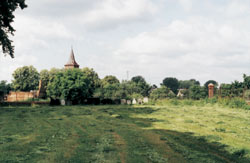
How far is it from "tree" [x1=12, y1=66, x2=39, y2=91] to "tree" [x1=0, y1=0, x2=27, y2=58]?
7131 centimetres

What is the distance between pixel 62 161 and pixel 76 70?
1902 inches

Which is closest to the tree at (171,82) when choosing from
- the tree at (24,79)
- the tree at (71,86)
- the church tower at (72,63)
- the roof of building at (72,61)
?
the church tower at (72,63)

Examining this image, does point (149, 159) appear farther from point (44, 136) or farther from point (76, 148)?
point (44, 136)

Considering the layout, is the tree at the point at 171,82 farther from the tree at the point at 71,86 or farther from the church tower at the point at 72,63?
the tree at the point at 71,86

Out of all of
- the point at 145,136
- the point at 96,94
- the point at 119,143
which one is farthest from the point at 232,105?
the point at 96,94

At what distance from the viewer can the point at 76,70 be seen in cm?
5431

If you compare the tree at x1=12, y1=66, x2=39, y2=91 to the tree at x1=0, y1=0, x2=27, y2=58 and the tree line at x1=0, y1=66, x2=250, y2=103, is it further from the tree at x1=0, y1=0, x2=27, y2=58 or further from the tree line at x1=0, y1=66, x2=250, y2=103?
the tree at x1=0, y1=0, x2=27, y2=58

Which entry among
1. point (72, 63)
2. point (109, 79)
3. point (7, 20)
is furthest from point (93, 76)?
point (7, 20)

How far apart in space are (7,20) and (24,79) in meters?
74.6

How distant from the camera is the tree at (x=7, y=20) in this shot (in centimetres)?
2172

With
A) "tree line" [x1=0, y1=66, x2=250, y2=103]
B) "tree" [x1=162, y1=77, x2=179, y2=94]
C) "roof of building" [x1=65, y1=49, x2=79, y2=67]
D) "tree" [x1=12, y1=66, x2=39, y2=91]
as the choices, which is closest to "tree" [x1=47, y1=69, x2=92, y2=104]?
"tree line" [x1=0, y1=66, x2=250, y2=103]

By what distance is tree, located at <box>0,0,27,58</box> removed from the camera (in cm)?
2172

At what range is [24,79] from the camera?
3647 inches

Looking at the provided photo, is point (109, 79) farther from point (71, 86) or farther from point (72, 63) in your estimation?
point (71, 86)
